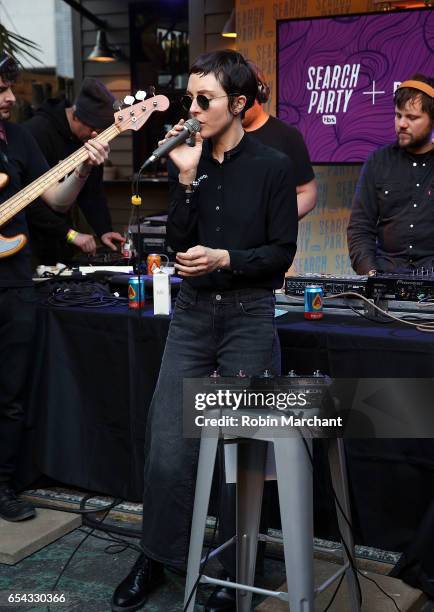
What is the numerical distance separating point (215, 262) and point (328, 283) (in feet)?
3.58

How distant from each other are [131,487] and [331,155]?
2.96 meters

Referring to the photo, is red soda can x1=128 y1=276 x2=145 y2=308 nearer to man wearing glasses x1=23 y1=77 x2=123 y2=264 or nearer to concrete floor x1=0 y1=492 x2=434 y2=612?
concrete floor x1=0 y1=492 x2=434 y2=612

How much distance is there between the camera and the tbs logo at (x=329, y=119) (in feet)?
19.1

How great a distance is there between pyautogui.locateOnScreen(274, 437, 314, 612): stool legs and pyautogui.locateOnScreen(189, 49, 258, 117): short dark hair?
110 centimetres

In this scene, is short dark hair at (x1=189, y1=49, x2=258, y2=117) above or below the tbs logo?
below

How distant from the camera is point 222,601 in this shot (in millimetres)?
3023

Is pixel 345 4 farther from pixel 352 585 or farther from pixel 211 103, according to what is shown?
pixel 352 585

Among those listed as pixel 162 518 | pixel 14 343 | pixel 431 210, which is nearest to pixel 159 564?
pixel 162 518

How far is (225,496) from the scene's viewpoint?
301 cm

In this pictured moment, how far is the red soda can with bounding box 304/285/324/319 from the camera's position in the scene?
3.47 metres

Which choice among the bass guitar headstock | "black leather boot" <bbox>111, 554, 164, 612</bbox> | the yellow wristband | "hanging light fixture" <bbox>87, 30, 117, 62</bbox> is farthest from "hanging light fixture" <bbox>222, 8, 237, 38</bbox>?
"black leather boot" <bbox>111, 554, 164, 612</bbox>

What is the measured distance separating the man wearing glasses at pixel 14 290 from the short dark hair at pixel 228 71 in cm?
101

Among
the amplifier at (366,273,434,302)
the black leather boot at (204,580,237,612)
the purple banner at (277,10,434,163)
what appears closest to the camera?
the black leather boot at (204,580,237,612)

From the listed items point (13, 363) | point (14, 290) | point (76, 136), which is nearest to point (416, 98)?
point (14, 290)
